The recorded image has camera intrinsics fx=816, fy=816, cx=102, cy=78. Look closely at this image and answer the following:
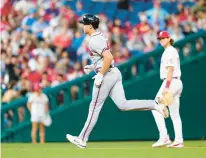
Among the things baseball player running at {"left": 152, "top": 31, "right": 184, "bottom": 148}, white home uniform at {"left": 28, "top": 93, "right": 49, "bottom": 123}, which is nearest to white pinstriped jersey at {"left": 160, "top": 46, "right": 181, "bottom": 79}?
baseball player running at {"left": 152, "top": 31, "right": 184, "bottom": 148}

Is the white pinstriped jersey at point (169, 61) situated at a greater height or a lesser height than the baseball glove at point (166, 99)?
greater

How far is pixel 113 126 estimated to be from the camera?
18.2 m

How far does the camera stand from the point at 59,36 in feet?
73.1

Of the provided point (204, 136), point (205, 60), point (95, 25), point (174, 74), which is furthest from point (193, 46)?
point (95, 25)

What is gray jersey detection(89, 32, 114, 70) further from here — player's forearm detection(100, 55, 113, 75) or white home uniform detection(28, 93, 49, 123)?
white home uniform detection(28, 93, 49, 123)

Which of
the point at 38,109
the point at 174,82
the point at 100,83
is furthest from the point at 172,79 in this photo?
→ the point at 38,109

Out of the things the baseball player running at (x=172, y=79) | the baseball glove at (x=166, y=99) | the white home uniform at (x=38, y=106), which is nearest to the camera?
the baseball glove at (x=166, y=99)

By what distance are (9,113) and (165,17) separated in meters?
5.90

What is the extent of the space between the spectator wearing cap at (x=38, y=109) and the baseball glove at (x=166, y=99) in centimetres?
536

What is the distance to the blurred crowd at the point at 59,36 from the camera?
67.6 feet

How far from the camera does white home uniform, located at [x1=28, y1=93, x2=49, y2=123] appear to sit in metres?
17.9

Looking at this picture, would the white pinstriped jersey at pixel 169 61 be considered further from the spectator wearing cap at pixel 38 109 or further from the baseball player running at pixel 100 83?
the spectator wearing cap at pixel 38 109

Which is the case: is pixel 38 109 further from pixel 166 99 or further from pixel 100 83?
pixel 100 83

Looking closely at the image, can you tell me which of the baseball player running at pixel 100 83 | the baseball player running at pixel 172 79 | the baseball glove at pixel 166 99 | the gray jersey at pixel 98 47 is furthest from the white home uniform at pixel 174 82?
the gray jersey at pixel 98 47
